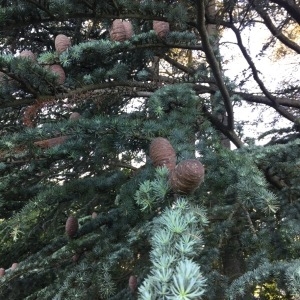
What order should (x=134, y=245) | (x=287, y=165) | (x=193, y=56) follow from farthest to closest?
1. (x=193, y=56)
2. (x=287, y=165)
3. (x=134, y=245)

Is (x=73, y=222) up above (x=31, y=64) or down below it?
below

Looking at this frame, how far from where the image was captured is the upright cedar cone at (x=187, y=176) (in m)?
0.91

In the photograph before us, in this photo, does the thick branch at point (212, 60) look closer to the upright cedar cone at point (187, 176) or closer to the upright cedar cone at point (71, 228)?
the upright cedar cone at point (187, 176)

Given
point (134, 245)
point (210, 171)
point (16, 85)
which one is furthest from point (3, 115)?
point (210, 171)

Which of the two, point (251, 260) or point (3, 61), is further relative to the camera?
point (251, 260)

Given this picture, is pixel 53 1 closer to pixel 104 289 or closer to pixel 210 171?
pixel 210 171

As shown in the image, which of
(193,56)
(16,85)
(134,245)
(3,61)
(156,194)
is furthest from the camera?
(193,56)

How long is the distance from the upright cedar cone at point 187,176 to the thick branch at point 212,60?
0.90 meters

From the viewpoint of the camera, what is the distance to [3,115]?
2344 millimetres

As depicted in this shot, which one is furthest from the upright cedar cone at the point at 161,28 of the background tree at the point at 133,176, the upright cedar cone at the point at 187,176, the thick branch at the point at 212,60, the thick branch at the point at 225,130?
the upright cedar cone at the point at 187,176

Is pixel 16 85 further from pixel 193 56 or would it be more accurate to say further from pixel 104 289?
pixel 193 56

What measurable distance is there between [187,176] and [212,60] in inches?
53.6

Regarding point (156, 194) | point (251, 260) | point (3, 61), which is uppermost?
point (3, 61)

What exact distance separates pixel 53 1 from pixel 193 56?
3223mm
